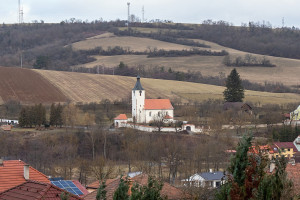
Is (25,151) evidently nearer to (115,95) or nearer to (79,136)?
(79,136)

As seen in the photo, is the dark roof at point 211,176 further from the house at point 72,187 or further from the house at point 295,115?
the house at point 295,115

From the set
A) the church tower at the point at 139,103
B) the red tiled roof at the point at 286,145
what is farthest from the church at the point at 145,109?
the red tiled roof at the point at 286,145

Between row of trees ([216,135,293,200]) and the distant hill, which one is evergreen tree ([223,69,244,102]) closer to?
the distant hill

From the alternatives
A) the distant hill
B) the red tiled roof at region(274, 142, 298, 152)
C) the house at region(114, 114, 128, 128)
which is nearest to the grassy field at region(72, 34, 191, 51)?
the distant hill

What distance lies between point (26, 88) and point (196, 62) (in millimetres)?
53659

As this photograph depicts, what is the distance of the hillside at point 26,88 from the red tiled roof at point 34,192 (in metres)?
60.8

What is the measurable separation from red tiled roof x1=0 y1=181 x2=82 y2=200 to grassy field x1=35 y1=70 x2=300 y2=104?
2496 inches

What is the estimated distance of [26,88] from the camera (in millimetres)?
90750

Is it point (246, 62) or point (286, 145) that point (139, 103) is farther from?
point (246, 62)

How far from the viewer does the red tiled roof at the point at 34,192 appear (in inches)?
856

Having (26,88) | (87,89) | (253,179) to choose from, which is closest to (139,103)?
(87,89)

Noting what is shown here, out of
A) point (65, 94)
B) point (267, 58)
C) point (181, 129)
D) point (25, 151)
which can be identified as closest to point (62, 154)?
point (25, 151)

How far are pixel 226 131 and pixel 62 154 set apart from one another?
18.4m

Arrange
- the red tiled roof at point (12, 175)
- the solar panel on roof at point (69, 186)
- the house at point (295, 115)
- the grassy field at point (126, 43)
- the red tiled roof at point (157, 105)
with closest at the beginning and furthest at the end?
the red tiled roof at point (12, 175), the solar panel on roof at point (69, 186), the house at point (295, 115), the red tiled roof at point (157, 105), the grassy field at point (126, 43)
